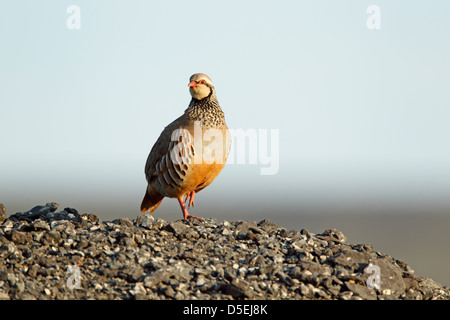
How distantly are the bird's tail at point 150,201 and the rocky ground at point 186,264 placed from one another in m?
2.47

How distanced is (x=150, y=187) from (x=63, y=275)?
4264 millimetres

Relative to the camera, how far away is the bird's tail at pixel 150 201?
11.4 m

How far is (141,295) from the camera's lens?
6.51 metres

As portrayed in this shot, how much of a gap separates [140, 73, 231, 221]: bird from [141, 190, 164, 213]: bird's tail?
0.36 m

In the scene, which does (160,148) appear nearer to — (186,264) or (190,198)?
(190,198)

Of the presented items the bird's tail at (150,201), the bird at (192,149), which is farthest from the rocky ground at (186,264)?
the bird's tail at (150,201)

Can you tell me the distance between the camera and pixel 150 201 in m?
11.6

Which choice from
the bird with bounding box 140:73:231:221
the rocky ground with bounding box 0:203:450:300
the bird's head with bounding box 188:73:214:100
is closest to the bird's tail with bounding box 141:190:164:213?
the bird with bounding box 140:73:231:221

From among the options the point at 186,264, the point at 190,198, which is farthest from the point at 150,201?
the point at 186,264

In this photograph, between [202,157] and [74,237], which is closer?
[74,237]

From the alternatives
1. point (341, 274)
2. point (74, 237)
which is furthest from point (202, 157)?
point (341, 274)
